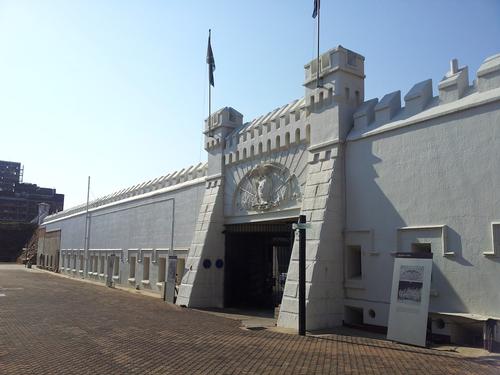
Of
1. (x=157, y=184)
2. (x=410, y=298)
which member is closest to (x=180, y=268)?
(x=157, y=184)

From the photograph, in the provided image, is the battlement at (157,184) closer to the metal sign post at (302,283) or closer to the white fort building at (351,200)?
the white fort building at (351,200)

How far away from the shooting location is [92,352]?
30.8 feet

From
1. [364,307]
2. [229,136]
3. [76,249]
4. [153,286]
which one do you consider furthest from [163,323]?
[76,249]

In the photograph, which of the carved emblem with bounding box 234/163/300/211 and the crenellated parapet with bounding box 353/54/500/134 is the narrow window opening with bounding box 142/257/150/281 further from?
the crenellated parapet with bounding box 353/54/500/134

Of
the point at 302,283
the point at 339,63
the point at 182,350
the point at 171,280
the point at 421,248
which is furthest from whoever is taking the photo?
the point at 171,280

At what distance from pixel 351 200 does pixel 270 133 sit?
14.4ft

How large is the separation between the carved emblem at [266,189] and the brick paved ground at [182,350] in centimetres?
426

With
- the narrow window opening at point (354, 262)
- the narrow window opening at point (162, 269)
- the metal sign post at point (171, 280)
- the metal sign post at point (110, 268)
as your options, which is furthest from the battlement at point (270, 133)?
the metal sign post at point (110, 268)

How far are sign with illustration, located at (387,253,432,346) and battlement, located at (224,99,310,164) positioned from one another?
5561 mm

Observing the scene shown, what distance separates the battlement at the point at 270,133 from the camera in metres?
15.3

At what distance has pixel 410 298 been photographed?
10602 millimetres

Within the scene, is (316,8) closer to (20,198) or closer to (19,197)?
(20,198)

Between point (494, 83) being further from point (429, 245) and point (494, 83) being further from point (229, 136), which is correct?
point (229, 136)

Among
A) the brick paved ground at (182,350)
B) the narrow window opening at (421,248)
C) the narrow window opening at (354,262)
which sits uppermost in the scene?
the narrow window opening at (421,248)
